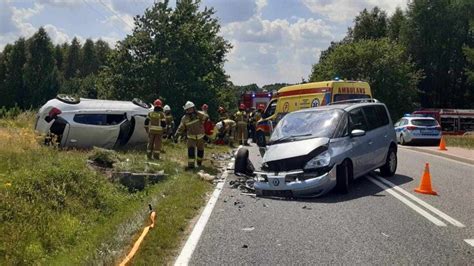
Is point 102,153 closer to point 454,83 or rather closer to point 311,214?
point 311,214

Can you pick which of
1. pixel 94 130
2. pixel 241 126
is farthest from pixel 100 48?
pixel 94 130

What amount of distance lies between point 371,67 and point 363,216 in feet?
161

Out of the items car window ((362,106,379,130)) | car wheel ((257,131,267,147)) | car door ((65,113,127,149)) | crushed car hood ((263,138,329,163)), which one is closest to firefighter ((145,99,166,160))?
car door ((65,113,127,149))

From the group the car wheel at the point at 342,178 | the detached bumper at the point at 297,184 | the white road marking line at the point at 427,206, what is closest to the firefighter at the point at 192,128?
the detached bumper at the point at 297,184

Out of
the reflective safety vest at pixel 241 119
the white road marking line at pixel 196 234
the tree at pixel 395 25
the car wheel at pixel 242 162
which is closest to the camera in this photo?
the white road marking line at pixel 196 234

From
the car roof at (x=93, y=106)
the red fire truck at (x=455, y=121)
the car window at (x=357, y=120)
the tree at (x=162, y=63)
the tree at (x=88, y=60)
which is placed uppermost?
the tree at (x=88, y=60)

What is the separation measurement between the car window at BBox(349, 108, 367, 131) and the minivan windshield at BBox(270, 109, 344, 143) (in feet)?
0.88

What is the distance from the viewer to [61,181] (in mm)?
9883

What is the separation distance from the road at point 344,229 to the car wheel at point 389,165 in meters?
1.66

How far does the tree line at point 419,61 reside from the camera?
5397 cm

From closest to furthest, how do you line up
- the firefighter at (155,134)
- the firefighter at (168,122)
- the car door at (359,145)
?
the car door at (359,145) < the firefighter at (155,134) < the firefighter at (168,122)

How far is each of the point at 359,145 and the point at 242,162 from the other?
2673 mm

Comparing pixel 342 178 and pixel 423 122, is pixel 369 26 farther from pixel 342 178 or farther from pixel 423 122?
pixel 342 178

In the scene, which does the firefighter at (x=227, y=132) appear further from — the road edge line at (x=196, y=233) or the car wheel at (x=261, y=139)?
the road edge line at (x=196, y=233)
